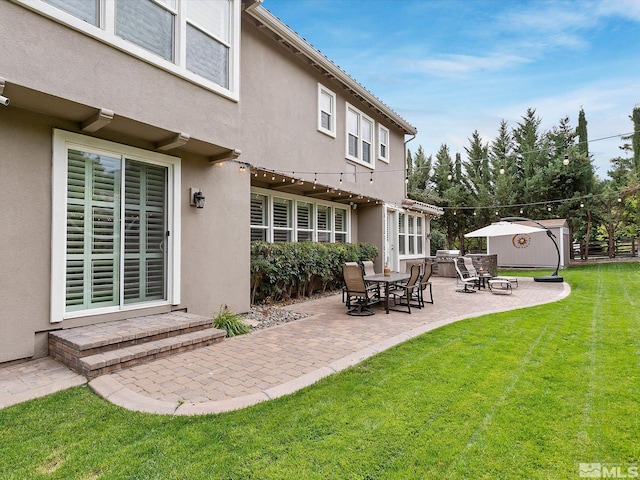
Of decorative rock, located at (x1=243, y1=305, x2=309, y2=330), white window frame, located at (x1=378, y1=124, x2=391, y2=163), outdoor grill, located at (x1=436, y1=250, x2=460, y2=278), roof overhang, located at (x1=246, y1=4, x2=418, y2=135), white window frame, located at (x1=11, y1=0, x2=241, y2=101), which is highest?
roof overhang, located at (x1=246, y1=4, x2=418, y2=135)

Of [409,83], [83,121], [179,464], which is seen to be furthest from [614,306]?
[409,83]

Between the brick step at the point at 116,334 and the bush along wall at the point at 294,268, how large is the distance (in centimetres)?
260

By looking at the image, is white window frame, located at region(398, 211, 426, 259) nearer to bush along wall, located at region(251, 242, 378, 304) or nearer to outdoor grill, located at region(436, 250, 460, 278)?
outdoor grill, located at region(436, 250, 460, 278)

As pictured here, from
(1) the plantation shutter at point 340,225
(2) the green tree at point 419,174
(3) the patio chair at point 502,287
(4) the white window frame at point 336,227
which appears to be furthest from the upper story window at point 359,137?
(2) the green tree at point 419,174

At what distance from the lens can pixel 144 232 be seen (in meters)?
5.95

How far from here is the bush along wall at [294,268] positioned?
824 centimetres

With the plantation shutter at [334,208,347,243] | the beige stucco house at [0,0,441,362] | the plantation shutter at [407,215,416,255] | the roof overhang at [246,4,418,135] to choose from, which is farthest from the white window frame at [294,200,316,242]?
the plantation shutter at [407,215,416,255]

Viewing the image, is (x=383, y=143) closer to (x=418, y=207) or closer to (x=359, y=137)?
(x=359, y=137)

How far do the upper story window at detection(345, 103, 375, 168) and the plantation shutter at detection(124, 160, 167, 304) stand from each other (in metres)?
7.17

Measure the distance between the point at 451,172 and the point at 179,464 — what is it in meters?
29.2

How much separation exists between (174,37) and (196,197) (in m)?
2.73

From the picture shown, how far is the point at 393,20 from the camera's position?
15.4 m

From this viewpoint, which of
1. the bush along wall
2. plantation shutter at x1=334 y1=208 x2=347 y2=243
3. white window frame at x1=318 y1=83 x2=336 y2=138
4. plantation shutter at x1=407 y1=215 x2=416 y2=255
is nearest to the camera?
the bush along wall

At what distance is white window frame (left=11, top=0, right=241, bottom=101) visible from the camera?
13.9 feet
